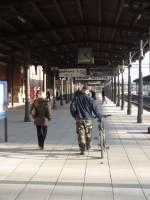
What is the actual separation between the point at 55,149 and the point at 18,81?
135ft

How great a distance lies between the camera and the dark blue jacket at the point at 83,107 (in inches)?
527

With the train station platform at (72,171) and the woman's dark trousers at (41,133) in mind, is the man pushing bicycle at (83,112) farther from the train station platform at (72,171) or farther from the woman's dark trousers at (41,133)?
the woman's dark trousers at (41,133)

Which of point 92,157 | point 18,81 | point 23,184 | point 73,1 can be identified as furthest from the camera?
point 18,81

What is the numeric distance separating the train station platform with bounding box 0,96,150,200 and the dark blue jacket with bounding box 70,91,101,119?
3.06 ft

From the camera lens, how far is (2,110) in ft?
55.1

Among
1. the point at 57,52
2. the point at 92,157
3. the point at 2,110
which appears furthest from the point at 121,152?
the point at 57,52

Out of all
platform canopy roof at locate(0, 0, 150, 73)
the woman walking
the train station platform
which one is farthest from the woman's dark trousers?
platform canopy roof at locate(0, 0, 150, 73)

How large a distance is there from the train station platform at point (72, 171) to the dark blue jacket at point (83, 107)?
93cm

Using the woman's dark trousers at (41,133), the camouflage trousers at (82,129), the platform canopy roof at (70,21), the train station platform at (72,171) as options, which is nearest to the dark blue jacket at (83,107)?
the camouflage trousers at (82,129)

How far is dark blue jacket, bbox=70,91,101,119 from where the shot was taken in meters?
13.4

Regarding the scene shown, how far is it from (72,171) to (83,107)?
2903mm

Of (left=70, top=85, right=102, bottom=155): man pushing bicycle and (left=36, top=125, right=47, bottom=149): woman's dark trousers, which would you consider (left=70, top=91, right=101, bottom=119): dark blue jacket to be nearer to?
(left=70, top=85, right=102, bottom=155): man pushing bicycle

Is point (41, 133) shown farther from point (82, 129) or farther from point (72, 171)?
point (72, 171)

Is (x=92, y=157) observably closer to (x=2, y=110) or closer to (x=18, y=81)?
(x=2, y=110)
